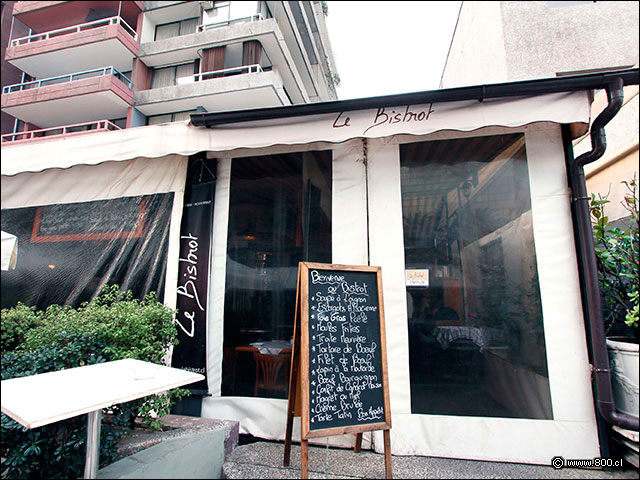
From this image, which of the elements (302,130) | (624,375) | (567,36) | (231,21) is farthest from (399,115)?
(231,21)

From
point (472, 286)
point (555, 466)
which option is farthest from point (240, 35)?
point (555, 466)

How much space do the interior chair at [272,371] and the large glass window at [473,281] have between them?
1246 millimetres

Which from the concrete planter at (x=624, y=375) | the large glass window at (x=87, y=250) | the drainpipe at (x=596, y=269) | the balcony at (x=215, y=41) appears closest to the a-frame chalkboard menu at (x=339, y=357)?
the drainpipe at (x=596, y=269)

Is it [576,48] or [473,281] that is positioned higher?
[576,48]

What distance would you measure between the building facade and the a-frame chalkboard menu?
2830mm

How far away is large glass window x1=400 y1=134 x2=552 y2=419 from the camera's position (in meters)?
2.91

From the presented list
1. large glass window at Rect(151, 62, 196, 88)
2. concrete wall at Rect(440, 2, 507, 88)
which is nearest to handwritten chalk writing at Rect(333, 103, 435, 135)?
concrete wall at Rect(440, 2, 507, 88)

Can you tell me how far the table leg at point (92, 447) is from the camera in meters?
1.93

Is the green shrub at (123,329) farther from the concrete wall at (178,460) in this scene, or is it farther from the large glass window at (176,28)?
the large glass window at (176,28)

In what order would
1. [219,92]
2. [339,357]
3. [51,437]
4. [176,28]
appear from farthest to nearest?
1. [176,28]
2. [219,92]
3. [339,357]
4. [51,437]

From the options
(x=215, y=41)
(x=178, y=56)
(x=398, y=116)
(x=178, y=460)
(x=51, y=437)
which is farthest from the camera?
(x=178, y=56)

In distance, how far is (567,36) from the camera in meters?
5.12

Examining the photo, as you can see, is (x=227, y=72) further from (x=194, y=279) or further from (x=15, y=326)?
(x=15, y=326)

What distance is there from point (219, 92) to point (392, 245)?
12.3 metres
